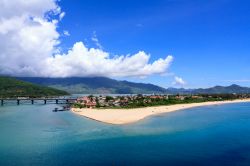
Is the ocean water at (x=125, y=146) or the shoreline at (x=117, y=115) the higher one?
the shoreline at (x=117, y=115)

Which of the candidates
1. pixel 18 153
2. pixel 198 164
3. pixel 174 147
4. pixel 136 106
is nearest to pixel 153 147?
pixel 174 147

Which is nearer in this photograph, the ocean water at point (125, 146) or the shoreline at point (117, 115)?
the ocean water at point (125, 146)

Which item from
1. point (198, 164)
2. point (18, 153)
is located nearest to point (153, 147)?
point (198, 164)

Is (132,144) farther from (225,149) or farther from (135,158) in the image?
(225,149)

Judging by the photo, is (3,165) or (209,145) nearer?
(3,165)

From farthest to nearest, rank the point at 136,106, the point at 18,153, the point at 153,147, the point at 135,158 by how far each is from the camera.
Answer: the point at 136,106, the point at 153,147, the point at 18,153, the point at 135,158

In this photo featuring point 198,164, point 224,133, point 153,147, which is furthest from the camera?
point 224,133

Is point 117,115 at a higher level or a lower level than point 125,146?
higher

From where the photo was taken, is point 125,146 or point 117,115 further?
point 117,115

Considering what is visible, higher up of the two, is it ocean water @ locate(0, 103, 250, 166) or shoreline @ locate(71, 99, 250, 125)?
shoreline @ locate(71, 99, 250, 125)

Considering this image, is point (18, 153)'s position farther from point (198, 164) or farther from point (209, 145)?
point (209, 145)

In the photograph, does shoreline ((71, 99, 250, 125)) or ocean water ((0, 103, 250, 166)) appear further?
shoreline ((71, 99, 250, 125))
